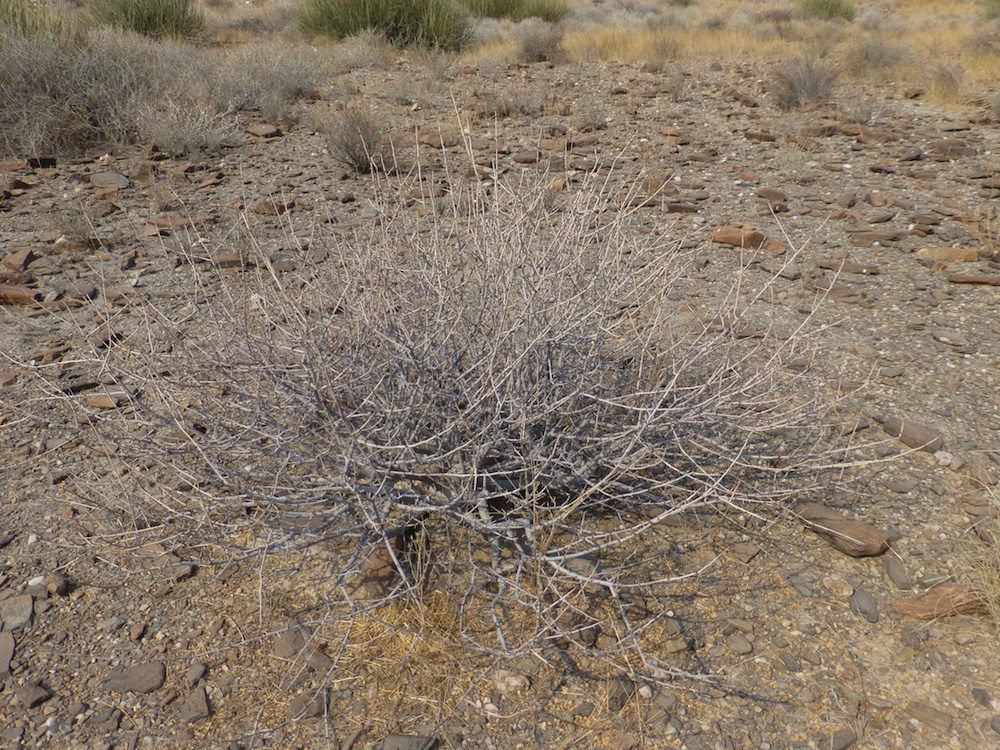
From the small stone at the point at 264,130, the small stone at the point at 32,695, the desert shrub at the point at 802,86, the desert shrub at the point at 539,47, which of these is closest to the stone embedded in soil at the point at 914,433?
the small stone at the point at 32,695

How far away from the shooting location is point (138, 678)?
1.93 m

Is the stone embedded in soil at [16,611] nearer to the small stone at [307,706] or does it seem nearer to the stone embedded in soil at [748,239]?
the small stone at [307,706]

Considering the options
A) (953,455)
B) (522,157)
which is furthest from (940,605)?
(522,157)

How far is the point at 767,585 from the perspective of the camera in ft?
7.53

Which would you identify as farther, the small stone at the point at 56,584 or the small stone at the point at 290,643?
the small stone at the point at 56,584

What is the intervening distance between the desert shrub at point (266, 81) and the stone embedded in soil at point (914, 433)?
6.05m

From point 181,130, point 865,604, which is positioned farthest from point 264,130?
point 865,604

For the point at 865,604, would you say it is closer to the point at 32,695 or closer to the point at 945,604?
the point at 945,604

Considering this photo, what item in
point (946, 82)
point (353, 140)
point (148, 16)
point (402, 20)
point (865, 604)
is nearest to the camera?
point (865, 604)

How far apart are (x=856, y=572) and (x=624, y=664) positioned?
90 centimetres

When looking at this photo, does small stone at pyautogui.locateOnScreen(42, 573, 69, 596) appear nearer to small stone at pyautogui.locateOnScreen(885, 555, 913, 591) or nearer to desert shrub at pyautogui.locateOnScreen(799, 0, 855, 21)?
small stone at pyautogui.locateOnScreen(885, 555, 913, 591)

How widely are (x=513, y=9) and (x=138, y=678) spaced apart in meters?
16.8

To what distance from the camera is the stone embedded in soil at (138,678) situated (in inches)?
75.0

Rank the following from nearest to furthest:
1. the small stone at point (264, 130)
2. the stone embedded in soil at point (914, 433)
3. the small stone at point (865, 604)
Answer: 1. the small stone at point (865, 604)
2. the stone embedded in soil at point (914, 433)
3. the small stone at point (264, 130)
